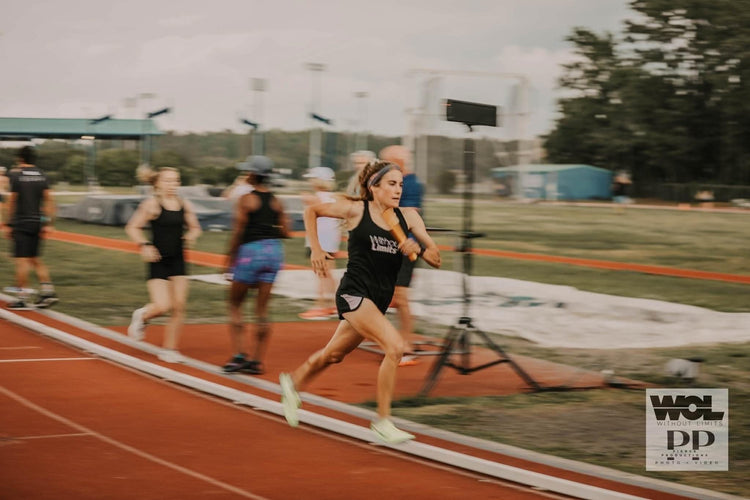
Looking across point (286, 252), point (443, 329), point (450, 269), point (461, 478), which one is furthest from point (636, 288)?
point (461, 478)

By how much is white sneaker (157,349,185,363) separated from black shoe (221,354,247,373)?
62cm

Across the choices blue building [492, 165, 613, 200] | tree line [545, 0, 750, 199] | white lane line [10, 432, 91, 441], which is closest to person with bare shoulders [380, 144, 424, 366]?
white lane line [10, 432, 91, 441]

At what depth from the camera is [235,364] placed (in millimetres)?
10203

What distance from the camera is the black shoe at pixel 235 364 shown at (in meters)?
10.2

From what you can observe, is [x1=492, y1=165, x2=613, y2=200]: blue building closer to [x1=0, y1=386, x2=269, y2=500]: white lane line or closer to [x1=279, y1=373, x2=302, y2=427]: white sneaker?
[x1=0, y1=386, x2=269, y2=500]: white lane line

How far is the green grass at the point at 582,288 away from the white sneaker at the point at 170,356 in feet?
8.77

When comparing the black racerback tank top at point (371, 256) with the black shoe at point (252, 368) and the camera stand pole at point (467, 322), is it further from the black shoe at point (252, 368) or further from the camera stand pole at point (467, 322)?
the black shoe at point (252, 368)

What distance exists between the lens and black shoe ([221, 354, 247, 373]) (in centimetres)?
1016

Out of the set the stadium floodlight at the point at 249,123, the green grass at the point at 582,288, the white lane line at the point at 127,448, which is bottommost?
the green grass at the point at 582,288

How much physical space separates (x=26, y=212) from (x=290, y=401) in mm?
7491

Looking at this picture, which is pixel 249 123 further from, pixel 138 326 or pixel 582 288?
pixel 138 326

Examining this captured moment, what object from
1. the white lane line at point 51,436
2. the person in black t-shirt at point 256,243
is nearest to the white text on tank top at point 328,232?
the person in black t-shirt at point 256,243

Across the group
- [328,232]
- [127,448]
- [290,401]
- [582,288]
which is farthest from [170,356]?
[582,288]

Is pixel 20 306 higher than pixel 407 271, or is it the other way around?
pixel 407 271
